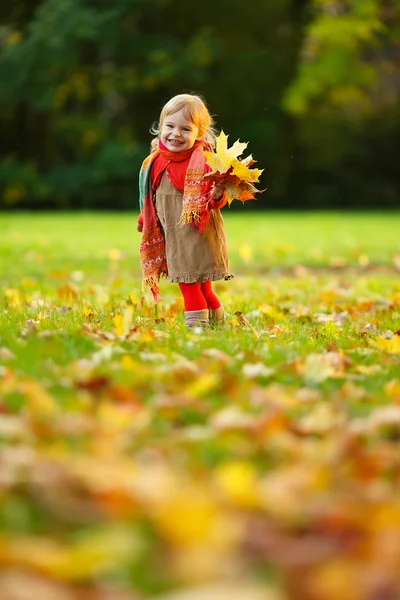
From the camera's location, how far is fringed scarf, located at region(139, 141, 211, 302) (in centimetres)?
478

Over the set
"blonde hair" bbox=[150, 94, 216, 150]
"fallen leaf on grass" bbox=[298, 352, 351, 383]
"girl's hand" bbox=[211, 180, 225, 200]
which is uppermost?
"blonde hair" bbox=[150, 94, 216, 150]

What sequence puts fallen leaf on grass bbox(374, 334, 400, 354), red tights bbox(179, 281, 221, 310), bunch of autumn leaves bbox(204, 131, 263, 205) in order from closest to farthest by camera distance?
1. fallen leaf on grass bbox(374, 334, 400, 354)
2. bunch of autumn leaves bbox(204, 131, 263, 205)
3. red tights bbox(179, 281, 221, 310)

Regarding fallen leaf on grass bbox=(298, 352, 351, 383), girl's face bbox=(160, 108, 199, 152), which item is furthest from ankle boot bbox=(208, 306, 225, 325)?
fallen leaf on grass bbox=(298, 352, 351, 383)

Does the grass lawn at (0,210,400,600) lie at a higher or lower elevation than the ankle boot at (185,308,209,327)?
higher

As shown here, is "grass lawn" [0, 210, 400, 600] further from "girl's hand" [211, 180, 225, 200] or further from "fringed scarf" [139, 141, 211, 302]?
"girl's hand" [211, 180, 225, 200]

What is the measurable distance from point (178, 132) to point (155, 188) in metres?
0.34

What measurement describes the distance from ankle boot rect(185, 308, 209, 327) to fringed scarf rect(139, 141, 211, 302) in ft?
1.09

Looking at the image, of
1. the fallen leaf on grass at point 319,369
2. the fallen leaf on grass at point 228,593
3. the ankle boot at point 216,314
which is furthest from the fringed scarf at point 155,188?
the fallen leaf on grass at point 228,593

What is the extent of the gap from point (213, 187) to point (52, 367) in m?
1.74

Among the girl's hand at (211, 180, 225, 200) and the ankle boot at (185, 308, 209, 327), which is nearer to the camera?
the girl's hand at (211, 180, 225, 200)

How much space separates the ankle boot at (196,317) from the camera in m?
4.81

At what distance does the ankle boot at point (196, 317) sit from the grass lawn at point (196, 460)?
138mm

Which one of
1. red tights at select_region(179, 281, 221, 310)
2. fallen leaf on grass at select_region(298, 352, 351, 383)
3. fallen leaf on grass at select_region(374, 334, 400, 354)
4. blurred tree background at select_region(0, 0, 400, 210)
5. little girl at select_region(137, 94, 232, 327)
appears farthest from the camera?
blurred tree background at select_region(0, 0, 400, 210)

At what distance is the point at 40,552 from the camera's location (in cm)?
166
